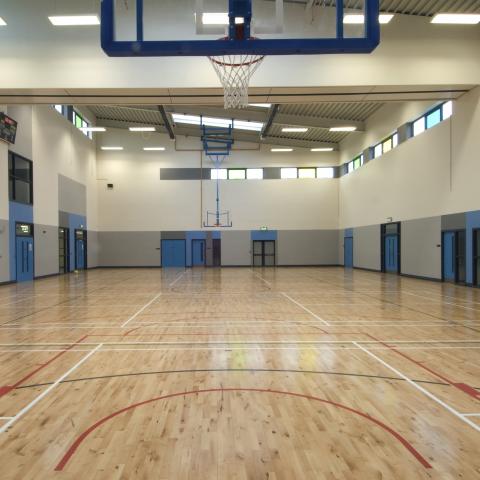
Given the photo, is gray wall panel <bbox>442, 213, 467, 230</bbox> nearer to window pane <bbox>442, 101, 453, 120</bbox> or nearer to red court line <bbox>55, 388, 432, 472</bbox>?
window pane <bbox>442, 101, 453, 120</bbox>

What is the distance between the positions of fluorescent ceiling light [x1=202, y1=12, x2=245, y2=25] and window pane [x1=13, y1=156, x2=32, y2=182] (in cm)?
1273

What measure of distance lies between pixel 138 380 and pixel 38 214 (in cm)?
1616

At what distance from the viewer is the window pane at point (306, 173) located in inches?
1080

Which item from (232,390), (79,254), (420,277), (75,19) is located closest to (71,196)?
(79,254)

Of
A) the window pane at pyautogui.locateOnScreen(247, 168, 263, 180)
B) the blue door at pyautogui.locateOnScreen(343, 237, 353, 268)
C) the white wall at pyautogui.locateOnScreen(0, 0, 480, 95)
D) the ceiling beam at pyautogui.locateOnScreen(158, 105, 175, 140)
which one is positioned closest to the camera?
the white wall at pyautogui.locateOnScreen(0, 0, 480, 95)

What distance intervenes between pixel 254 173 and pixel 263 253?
537 centimetres

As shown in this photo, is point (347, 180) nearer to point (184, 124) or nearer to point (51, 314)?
point (184, 124)

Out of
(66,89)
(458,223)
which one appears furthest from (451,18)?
(66,89)

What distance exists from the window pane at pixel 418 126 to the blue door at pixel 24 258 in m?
16.8

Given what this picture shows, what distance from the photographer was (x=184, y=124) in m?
25.2

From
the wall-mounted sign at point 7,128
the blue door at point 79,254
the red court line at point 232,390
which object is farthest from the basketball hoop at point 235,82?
the blue door at point 79,254

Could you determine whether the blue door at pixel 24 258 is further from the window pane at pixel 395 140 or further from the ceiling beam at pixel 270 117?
the window pane at pixel 395 140

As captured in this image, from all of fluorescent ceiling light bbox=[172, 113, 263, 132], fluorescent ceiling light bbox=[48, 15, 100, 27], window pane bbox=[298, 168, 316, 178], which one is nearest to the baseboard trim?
window pane bbox=[298, 168, 316, 178]

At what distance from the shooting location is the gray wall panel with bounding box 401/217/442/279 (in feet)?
51.4
